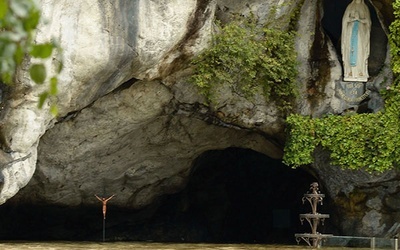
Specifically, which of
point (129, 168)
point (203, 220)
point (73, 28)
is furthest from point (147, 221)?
point (73, 28)

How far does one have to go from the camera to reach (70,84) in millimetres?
10664

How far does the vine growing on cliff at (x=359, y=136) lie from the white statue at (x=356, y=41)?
0.65 m

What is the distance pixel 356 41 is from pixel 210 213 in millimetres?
5862

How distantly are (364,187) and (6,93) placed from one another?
6.70 metres

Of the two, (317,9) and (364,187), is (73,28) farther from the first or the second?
(364,187)

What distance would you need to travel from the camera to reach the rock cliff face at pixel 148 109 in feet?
34.4

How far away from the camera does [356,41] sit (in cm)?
1327

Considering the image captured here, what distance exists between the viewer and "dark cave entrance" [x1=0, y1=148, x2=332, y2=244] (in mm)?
15242

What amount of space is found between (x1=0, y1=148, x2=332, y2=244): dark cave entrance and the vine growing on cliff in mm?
1833

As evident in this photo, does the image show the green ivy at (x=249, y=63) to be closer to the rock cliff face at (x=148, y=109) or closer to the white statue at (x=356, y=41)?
the rock cliff face at (x=148, y=109)

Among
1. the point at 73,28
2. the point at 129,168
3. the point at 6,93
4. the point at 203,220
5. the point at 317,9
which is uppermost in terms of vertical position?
the point at 317,9

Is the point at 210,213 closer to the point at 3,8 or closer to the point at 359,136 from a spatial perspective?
the point at 359,136

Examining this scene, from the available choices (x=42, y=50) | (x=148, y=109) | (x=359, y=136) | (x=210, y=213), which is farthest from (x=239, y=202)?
(x=42, y=50)

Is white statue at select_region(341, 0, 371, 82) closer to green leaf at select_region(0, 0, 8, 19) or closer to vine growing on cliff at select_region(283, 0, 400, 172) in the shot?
vine growing on cliff at select_region(283, 0, 400, 172)
